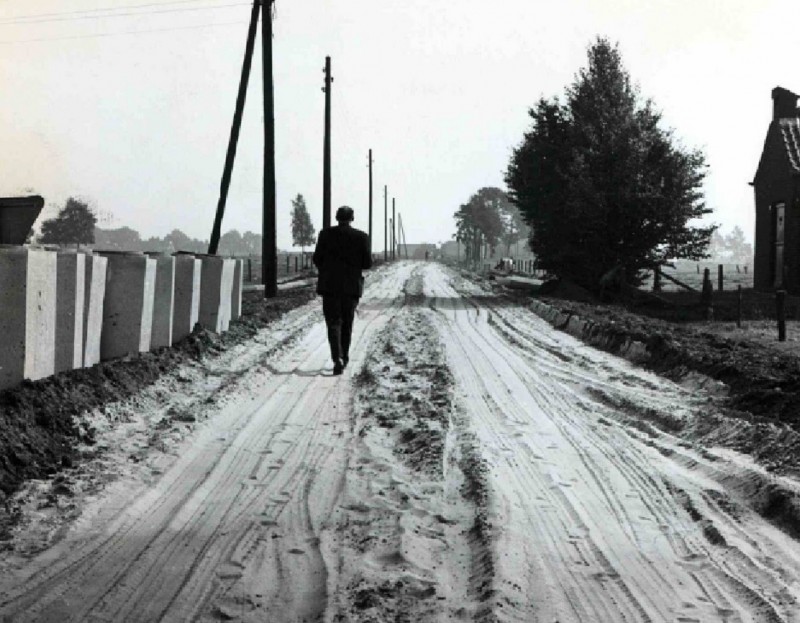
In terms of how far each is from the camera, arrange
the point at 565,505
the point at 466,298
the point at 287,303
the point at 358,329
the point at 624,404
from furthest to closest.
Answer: the point at 466,298, the point at 287,303, the point at 358,329, the point at 624,404, the point at 565,505

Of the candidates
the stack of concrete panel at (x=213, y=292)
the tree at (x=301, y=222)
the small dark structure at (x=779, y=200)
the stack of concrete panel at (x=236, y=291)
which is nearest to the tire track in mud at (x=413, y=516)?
the stack of concrete panel at (x=213, y=292)

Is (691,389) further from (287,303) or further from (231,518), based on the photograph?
(287,303)

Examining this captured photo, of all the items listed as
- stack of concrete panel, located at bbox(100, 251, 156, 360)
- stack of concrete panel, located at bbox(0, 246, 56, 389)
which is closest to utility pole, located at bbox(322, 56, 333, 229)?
stack of concrete panel, located at bbox(100, 251, 156, 360)

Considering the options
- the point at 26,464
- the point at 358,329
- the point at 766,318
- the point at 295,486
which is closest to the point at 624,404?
the point at 295,486

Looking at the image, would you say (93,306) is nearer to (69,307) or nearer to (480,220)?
(69,307)

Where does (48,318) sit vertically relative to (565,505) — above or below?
above

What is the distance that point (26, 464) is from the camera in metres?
4.88

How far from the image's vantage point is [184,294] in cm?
1032

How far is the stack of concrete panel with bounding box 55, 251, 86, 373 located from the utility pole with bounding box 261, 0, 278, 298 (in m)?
13.8

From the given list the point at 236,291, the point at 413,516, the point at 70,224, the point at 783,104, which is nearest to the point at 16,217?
the point at 236,291

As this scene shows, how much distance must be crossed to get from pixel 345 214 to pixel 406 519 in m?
5.58

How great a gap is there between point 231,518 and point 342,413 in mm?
2665

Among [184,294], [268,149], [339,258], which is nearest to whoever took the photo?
[339,258]

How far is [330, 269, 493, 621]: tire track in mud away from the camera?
3125 mm
